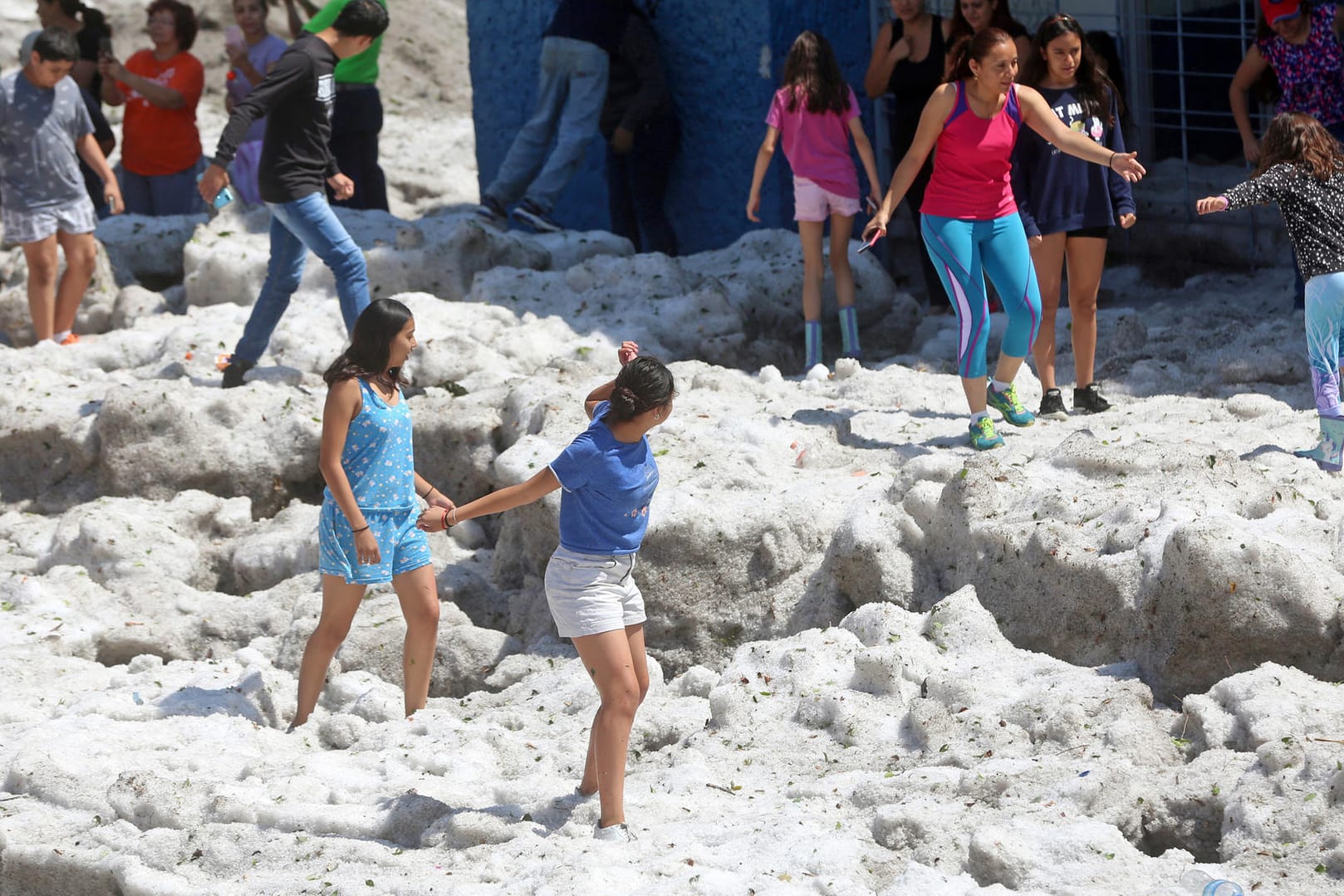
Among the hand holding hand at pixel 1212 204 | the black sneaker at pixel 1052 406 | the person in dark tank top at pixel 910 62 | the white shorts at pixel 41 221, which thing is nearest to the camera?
the hand holding hand at pixel 1212 204

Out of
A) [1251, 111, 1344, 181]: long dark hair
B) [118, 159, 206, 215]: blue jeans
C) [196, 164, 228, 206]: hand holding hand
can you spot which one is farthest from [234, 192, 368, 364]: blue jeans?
[1251, 111, 1344, 181]: long dark hair

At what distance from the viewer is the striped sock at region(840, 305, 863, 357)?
810 cm

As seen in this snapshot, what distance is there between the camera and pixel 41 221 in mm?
8312

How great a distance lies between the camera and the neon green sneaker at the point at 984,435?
20.2 ft

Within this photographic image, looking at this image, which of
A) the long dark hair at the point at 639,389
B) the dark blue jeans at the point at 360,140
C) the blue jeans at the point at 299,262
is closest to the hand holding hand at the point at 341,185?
the blue jeans at the point at 299,262

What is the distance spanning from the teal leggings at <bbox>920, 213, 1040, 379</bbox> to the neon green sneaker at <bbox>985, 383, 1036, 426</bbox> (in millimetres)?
243

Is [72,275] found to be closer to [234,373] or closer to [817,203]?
[234,373]

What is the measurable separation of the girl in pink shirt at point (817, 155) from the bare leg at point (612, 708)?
3.94 metres

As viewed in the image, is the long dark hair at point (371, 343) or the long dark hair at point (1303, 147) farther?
the long dark hair at point (1303, 147)

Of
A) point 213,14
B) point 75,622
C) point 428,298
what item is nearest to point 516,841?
point 75,622

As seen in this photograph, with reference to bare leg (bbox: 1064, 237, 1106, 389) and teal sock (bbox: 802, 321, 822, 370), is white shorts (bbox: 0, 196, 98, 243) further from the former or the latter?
bare leg (bbox: 1064, 237, 1106, 389)

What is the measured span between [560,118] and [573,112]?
0.69 ft

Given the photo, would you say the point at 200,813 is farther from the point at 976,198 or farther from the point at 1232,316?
the point at 1232,316

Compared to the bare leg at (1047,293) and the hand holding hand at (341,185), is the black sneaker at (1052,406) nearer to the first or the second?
the bare leg at (1047,293)
